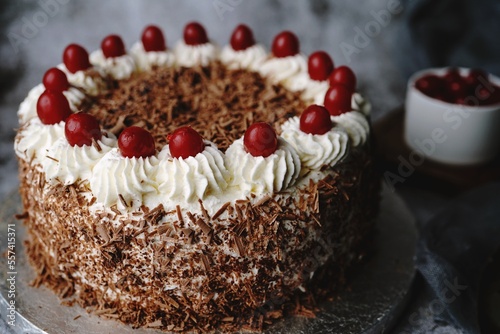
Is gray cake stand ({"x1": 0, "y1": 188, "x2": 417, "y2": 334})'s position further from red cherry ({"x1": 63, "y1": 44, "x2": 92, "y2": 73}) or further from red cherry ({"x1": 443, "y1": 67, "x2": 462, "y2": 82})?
red cherry ({"x1": 443, "y1": 67, "x2": 462, "y2": 82})

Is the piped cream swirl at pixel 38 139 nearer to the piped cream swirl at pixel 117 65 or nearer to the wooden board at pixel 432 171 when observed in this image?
the piped cream swirl at pixel 117 65

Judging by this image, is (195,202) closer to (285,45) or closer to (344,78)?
(344,78)

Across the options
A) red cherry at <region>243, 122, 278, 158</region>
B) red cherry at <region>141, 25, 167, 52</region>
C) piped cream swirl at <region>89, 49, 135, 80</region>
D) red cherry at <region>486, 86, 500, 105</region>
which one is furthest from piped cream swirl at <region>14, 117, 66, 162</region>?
red cherry at <region>486, 86, 500, 105</region>

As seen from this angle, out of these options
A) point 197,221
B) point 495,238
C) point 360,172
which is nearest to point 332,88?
point 360,172

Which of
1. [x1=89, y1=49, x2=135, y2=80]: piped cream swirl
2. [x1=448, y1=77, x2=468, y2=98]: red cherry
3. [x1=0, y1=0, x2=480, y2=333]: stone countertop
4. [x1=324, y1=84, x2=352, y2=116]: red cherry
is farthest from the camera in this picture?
[x1=0, y1=0, x2=480, y2=333]: stone countertop

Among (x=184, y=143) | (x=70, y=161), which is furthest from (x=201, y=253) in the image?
(x=70, y=161)

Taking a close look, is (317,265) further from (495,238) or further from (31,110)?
(31,110)

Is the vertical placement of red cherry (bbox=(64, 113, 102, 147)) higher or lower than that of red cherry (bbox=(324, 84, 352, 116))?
higher
